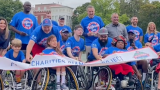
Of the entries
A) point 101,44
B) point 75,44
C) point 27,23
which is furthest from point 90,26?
point 27,23

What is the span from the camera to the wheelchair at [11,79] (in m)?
5.57

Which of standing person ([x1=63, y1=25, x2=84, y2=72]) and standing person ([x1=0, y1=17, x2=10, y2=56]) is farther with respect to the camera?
standing person ([x1=63, y1=25, x2=84, y2=72])

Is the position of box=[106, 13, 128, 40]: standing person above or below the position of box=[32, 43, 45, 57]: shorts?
above

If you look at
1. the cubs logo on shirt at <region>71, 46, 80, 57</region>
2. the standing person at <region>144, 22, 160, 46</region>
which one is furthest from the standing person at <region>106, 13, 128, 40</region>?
the cubs logo on shirt at <region>71, 46, 80, 57</region>

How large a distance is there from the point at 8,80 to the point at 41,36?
48.8 inches

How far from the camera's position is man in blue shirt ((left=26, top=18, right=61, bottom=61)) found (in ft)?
18.2

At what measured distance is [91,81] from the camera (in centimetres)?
623

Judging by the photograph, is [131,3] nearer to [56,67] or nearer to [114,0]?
A: [114,0]

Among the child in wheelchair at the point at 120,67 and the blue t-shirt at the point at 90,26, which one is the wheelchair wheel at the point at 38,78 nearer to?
the child in wheelchair at the point at 120,67

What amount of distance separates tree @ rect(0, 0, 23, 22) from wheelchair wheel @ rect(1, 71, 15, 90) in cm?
3256

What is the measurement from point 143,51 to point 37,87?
2.59 metres

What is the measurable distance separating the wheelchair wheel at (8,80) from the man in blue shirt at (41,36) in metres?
0.61

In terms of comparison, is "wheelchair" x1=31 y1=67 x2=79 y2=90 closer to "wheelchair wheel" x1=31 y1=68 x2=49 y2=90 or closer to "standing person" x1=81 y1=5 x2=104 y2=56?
"wheelchair wheel" x1=31 y1=68 x2=49 y2=90

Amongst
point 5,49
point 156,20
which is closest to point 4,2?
point 156,20
